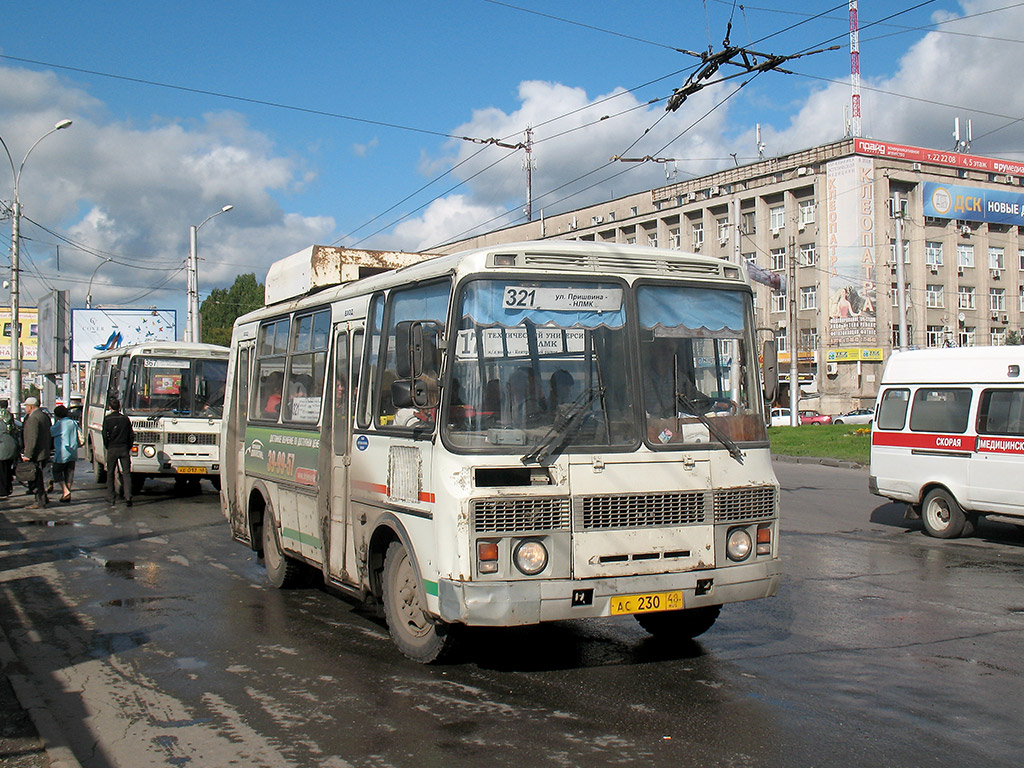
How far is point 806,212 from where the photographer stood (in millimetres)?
63188

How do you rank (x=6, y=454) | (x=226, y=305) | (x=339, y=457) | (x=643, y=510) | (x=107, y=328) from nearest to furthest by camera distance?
1. (x=643, y=510)
2. (x=339, y=457)
3. (x=6, y=454)
4. (x=107, y=328)
5. (x=226, y=305)

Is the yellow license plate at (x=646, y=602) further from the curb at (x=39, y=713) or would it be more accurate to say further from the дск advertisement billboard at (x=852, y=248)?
the дск advertisement billboard at (x=852, y=248)

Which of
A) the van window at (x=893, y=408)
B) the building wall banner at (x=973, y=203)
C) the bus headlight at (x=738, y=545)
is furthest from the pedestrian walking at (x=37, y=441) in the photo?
the building wall banner at (x=973, y=203)

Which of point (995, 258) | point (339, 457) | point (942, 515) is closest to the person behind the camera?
point (339, 457)

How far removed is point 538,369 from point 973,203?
224 ft

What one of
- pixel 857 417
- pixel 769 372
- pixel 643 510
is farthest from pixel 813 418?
pixel 643 510

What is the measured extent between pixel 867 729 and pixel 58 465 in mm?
16686

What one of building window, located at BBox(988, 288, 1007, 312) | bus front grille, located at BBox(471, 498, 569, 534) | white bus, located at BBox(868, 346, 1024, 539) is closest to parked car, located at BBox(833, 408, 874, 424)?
building window, located at BBox(988, 288, 1007, 312)

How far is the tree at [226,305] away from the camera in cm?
9656

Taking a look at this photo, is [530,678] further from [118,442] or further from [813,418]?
[813,418]

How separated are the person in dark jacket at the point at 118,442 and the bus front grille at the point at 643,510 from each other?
13.8 m

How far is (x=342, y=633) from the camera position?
772cm

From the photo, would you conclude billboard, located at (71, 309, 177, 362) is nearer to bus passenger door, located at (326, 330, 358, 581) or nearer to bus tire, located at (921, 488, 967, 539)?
bus tire, located at (921, 488, 967, 539)

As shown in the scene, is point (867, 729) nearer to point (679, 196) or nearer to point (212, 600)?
point (212, 600)
